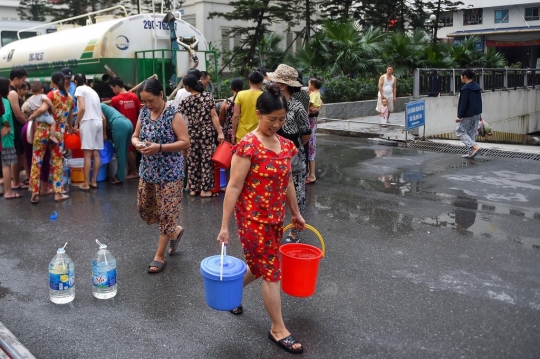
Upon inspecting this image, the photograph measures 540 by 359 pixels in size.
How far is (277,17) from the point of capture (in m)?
24.1

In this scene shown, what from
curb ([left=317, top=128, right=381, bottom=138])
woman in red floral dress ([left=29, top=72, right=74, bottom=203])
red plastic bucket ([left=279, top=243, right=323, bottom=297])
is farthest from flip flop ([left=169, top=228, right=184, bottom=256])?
curb ([left=317, top=128, right=381, bottom=138])

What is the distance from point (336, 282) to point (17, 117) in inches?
212

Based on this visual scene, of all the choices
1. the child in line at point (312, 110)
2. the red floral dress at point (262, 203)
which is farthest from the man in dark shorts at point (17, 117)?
the red floral dress at point (262, 203)

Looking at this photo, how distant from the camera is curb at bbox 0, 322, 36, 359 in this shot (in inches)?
138

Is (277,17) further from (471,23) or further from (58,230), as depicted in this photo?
(471,23)

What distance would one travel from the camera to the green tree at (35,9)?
103ft

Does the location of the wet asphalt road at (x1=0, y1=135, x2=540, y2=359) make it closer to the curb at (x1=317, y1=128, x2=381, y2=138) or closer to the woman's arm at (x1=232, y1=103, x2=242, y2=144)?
the woman's arm at (x1=232, y1=103, x2=242, y2=144)

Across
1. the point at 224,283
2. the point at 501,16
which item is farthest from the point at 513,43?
the point at 224,283

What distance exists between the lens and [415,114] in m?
12.3

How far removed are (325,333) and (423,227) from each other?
2.92 meters

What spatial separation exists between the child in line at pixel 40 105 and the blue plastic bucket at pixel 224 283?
469 cm

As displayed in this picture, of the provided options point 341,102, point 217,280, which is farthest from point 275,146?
point 341,102

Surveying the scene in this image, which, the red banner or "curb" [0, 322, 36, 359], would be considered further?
the red banner

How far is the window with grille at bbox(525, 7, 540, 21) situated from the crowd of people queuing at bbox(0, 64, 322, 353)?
44445mm
